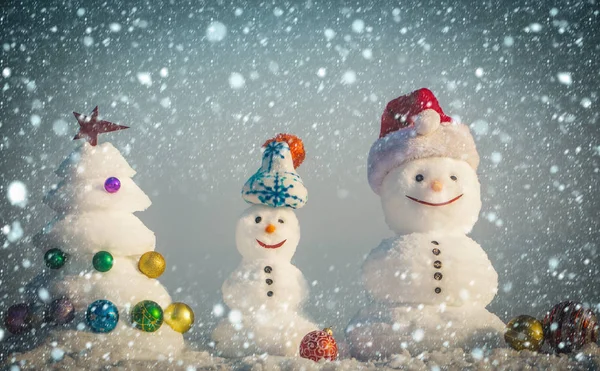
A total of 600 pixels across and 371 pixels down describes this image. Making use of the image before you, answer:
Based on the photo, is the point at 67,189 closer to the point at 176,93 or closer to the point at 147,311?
the point at 147,311

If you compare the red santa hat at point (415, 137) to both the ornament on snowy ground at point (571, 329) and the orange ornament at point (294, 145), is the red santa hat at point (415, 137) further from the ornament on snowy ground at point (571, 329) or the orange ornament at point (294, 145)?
the ornament on snowy ground at point (571, 329)

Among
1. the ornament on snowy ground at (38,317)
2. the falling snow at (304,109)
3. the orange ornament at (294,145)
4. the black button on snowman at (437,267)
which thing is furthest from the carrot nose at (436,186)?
the ornament on snowy ground at (38,317)

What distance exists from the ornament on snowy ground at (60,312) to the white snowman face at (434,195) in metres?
1.70

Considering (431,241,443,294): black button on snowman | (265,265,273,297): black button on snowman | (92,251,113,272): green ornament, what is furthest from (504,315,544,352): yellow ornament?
(92,251,113,272): green ornament

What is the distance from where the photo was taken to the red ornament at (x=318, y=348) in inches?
85.6

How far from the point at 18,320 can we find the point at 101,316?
0.45 m

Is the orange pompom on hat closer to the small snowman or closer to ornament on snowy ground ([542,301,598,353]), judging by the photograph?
the small snowman

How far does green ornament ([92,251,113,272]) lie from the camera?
2418mm

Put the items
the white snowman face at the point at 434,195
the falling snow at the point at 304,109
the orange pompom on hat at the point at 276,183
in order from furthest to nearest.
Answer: the falling snow at the point at 304,109 < the orange pompom on hat at the point at 276,183 < the white snowman face at the point at 434,195

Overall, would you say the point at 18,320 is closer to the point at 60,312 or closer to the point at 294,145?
the point at 60,312

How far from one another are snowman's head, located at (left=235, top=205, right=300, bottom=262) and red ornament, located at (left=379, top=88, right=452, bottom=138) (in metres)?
0.77

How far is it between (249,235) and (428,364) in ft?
4.05

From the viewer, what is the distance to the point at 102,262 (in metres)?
2.42

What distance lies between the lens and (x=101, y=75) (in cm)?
429
